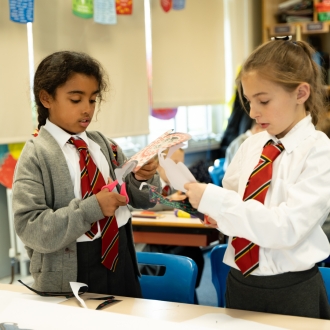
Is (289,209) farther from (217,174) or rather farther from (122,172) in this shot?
(217,174)

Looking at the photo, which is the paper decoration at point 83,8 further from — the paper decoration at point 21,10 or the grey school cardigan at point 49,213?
the grey school cardigan at point 49,213

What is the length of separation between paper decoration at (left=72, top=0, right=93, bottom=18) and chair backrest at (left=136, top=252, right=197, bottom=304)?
2097 mm

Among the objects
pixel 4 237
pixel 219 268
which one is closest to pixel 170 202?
pixel 219 268

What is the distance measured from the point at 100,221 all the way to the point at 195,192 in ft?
1.37

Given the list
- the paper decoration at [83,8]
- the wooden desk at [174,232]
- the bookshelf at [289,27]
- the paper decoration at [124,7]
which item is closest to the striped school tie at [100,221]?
the wooden desk at [174,232]

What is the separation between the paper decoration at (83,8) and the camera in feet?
12.1

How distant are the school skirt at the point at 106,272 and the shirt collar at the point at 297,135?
66 cm

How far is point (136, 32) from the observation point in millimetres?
4336

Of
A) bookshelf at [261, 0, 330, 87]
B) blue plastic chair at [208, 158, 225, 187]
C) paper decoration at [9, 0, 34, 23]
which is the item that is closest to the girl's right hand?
paper decoration at [9, 0, 34, 23]

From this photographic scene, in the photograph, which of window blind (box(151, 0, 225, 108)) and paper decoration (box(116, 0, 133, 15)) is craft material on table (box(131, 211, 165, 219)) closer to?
window blind (box(151, 0, 225, 108))

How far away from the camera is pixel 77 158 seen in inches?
72.0

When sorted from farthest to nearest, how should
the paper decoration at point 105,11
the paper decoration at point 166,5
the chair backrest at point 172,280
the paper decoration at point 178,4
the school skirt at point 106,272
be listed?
the paper decoration at point 178,4, the paper decoration at point 166,5, the paper decoration at point 105,11, the chair backrest at point 172,280, the school skirt at point 106,272

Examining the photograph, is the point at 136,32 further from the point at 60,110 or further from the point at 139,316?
the point at 139,316

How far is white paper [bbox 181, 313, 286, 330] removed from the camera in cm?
141
